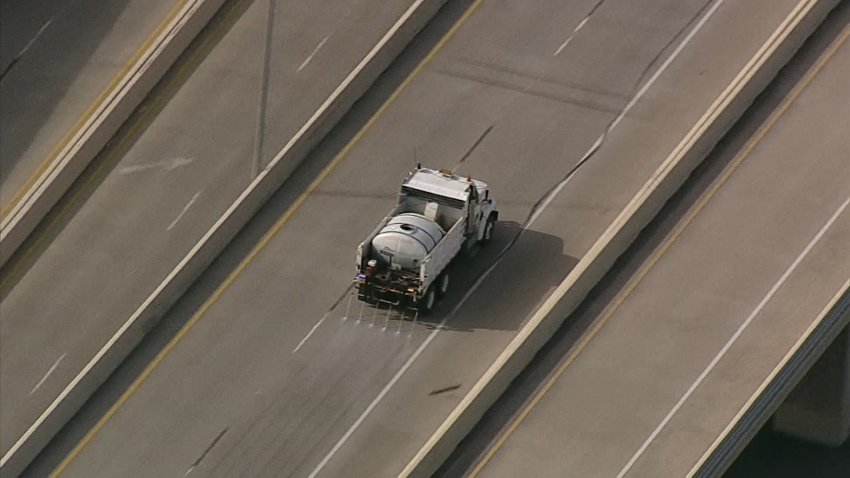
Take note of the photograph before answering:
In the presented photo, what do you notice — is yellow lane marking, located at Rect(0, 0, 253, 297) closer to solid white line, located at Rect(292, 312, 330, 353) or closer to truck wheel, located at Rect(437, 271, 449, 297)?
solid white line, located at Rect(292, 312, 330, 353)

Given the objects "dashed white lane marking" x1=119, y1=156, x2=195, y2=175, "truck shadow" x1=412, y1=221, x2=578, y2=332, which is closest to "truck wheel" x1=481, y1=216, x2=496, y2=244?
"truck shadow" x1=412, y1=221, x2=578, y2=332

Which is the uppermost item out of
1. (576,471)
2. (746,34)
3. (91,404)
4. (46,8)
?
(746,34)

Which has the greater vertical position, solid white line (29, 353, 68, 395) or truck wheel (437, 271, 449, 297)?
truck wheel (437, 271, 449, 297)

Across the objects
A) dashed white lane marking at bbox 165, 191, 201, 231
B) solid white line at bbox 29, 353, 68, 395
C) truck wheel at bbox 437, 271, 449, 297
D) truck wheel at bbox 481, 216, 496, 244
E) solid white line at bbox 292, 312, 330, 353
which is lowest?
solid white line at bbox 29, 353, 68, 395

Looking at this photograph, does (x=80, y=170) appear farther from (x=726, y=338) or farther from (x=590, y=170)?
(x=726, y=338)

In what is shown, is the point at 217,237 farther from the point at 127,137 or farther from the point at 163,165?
the point at 127,137

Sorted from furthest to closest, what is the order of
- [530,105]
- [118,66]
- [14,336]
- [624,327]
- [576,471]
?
1. [118,66]
2. [530,105]
3. [14,336]
4. [624,327]
5. [576,471]

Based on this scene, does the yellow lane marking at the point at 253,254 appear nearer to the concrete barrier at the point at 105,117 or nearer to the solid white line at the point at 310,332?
the solid white line at the point at 310,332

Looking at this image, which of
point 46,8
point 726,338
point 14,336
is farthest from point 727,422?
point 46,8
